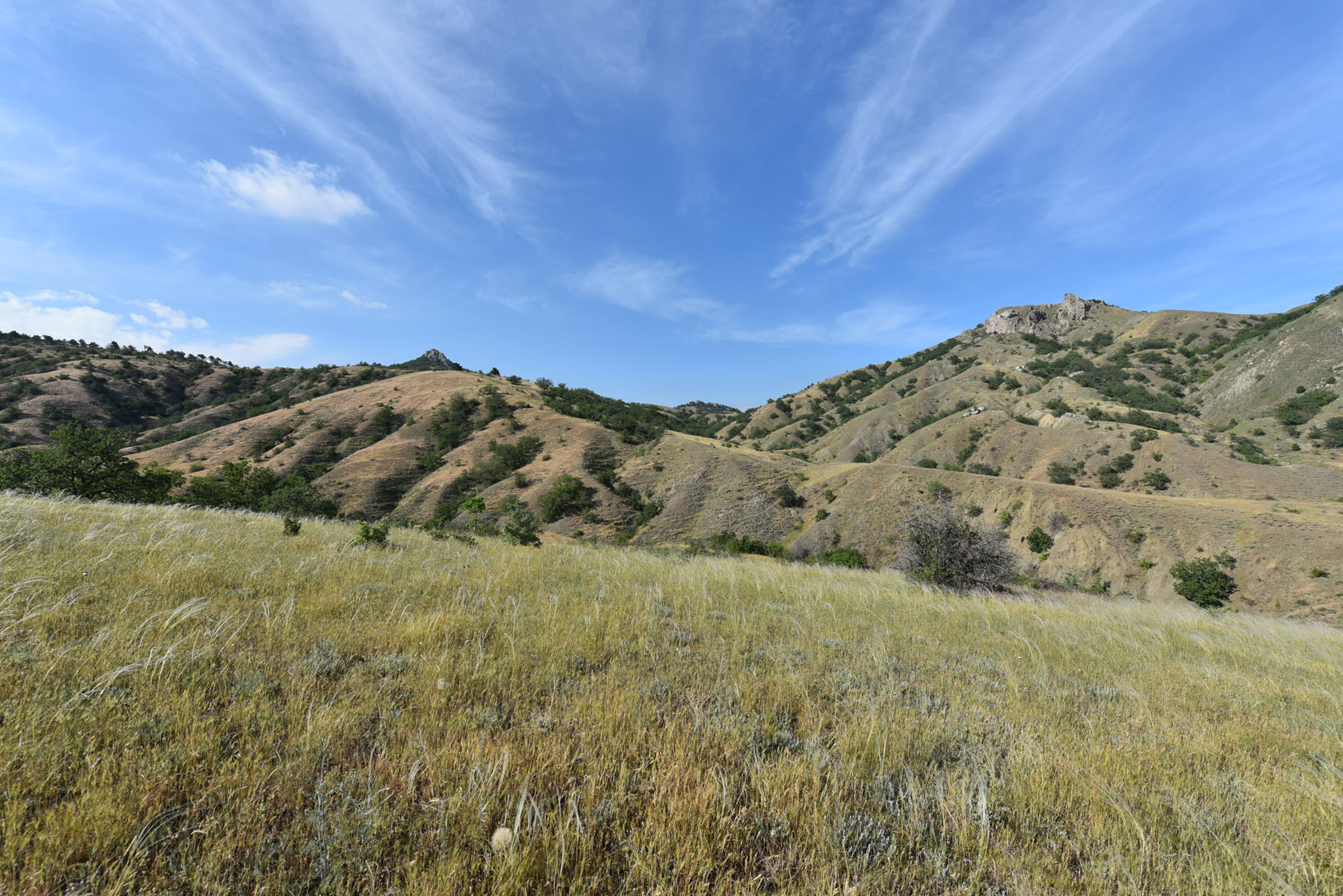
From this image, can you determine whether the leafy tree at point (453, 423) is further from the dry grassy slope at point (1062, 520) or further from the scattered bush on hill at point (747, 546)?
the scattered bush on hill at point (747, 546)

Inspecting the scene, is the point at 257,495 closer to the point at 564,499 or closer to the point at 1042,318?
the point at 564,499

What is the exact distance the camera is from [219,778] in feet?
7.68

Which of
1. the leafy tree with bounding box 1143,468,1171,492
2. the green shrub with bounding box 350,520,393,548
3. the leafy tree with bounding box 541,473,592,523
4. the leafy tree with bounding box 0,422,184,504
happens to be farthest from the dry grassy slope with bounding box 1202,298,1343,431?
the leafy tree with bounding box 0,422,184,504

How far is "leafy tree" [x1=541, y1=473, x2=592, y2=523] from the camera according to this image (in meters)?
46.6

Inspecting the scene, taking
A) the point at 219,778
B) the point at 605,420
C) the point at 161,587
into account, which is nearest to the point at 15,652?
the point at 161,587

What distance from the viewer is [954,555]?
1510cm

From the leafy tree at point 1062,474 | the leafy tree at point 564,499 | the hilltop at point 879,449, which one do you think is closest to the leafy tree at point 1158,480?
the hilltop at point 879,449

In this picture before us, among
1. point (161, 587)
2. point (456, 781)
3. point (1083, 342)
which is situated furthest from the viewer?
point (1083, 342)

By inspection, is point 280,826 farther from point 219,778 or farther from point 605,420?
point 605,420

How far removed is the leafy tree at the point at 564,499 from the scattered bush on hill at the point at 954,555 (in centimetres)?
3632

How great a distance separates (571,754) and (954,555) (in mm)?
15820

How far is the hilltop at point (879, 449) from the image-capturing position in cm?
3453

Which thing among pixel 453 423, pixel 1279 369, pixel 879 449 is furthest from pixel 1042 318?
pixel 453 423

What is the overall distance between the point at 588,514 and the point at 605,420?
24743 millimetres
